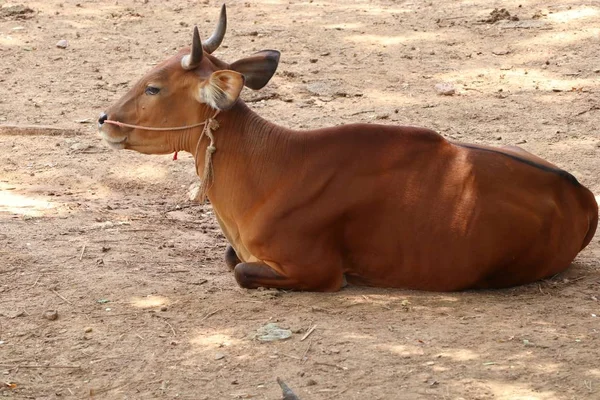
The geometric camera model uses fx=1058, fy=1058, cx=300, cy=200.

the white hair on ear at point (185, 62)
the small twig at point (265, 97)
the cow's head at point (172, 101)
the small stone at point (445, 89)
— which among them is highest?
the white hair on ear at point (185, 62)

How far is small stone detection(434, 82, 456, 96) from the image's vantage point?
1006 centimetres

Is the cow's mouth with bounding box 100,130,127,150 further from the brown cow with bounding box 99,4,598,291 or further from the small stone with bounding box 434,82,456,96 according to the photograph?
the small stone with bounding box 434,82,456,96

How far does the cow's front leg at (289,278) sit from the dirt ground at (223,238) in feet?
0.21

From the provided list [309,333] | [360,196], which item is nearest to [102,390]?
[309,333]

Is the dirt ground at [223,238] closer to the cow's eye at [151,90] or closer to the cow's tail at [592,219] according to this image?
the cow's tail at [592,219]

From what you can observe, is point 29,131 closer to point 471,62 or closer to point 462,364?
point 471,62

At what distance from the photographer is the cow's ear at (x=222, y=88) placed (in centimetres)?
579

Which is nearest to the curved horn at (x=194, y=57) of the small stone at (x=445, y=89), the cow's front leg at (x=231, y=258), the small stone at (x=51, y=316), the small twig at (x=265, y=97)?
the cow's front leg at (x=231, y=258)

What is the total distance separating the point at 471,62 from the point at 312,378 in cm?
657

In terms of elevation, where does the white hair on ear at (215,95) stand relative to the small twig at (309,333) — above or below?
above

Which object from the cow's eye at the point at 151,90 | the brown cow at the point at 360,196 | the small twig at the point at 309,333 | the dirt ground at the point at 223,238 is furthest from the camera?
the cow's eye at the point at 151,90

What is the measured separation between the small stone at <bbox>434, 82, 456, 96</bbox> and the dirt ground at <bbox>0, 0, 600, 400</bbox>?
2.6 inches

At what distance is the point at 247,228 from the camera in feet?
19.9

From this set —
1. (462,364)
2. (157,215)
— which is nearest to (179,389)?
(462,364)
